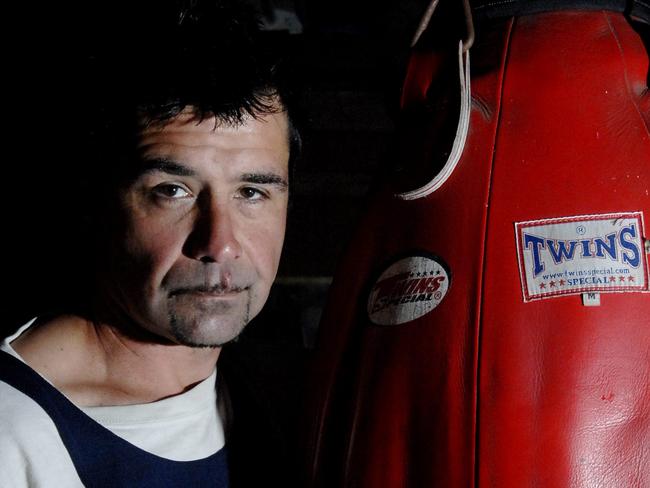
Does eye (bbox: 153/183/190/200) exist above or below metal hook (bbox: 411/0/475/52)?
below

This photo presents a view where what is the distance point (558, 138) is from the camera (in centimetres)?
88

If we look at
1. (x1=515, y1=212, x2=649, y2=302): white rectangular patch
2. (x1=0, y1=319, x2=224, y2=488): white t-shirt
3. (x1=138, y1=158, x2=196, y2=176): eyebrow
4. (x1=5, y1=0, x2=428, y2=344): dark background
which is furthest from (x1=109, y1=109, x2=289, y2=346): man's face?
(x1=515, y1=212, x2=649, y2=302): white rectangular patch

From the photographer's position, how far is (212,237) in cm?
94

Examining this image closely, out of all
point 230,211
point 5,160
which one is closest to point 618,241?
point 230,211

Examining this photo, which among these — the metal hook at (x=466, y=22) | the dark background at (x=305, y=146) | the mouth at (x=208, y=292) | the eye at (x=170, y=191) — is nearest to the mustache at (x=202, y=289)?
the mouth at (x=208, y=292)

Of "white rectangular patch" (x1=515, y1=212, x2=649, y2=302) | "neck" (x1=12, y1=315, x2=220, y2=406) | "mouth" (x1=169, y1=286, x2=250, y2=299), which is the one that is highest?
"white rectangular patch" (x1=515, y1=212, x2=649, y2=302)

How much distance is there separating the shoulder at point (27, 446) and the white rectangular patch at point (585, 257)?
1.99 feet

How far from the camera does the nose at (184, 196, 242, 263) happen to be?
3.08 feet

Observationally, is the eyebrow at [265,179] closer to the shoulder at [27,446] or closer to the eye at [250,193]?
the eye at [250,193]

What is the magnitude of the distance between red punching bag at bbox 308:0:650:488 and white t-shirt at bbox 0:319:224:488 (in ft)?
0.63

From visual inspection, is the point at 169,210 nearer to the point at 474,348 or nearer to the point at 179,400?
the point at 179,400

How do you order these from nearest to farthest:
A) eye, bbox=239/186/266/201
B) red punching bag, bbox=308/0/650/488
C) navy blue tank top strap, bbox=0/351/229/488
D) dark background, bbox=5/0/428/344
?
red punching bag, bbox=308/0/650/488
navy blue tank top strap, bbox=0/351/229/488
eye, bbox=239/186/266/201
dark background, bbox=5/0/428/344

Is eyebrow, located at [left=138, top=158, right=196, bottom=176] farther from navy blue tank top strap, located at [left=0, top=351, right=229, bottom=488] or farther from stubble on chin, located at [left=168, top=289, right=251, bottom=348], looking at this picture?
navy blue tank top strap, located at [left=0, top=351, right=229, bottom=488]

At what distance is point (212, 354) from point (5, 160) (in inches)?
26.1
